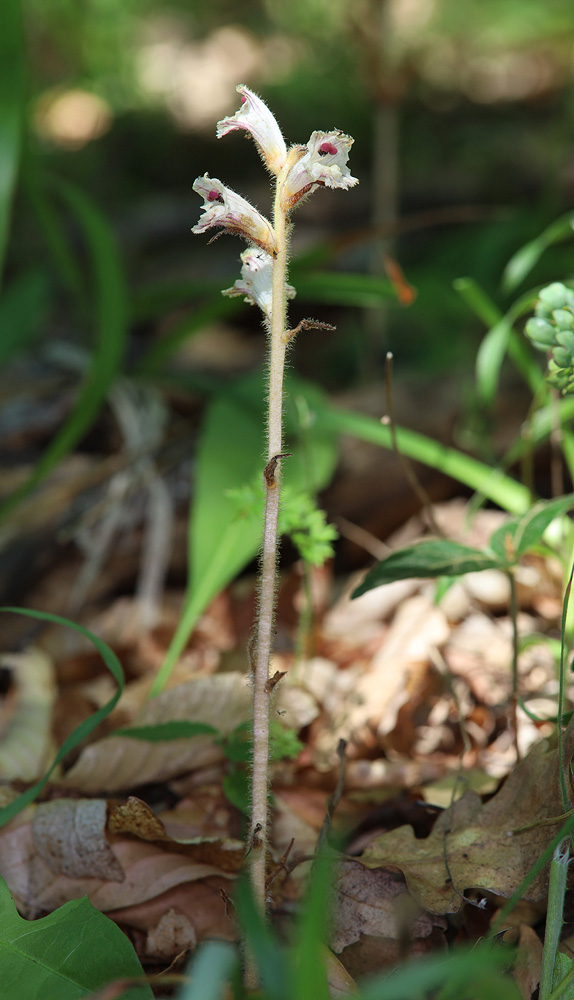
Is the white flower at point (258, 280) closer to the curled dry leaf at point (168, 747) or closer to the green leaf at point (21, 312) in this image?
the curled dry leaf at point (168, 747)

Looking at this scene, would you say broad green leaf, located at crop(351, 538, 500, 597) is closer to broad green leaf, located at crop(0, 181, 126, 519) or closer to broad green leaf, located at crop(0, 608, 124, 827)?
broad green leaf, located at crop(0, 608, 124, 827)

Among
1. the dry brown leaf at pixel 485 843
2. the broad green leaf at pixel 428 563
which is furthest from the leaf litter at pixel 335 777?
the broad green leaf at pixel 428 563

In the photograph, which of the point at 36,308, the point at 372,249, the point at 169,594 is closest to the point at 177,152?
the point at 372,249

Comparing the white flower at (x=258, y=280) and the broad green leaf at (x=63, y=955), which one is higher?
the white flower at (x=258, y=280)

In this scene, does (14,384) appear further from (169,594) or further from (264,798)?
(264,798)

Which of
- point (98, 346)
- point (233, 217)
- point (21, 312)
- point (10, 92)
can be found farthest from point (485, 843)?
point (21, 312)

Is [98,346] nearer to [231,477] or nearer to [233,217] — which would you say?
[231,477]
